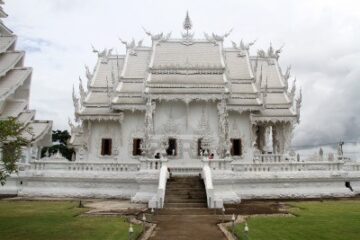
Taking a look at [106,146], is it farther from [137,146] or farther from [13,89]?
[13,89]

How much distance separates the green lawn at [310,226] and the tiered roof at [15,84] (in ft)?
35.7

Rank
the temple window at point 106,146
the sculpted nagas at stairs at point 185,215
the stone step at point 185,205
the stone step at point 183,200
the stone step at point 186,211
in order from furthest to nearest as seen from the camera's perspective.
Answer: the temple window at point 106,146, the stone step at point 183,200, the stone step at point 185,205, the stone step at point 186,211, the sculpted nagas at stairs at point 185,215

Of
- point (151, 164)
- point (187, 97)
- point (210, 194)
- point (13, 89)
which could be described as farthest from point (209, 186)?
point (187, 97)

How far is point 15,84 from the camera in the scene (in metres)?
18.0

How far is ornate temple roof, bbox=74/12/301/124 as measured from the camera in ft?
88.4

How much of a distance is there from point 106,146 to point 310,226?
19265 mm

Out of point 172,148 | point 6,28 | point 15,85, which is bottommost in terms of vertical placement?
point 172,148

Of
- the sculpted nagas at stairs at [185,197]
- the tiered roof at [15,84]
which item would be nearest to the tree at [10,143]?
the sculpted nagas at stairs at [185,197]

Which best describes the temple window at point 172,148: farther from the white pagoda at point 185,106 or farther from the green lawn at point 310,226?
Result: the green lawn at point 310,226

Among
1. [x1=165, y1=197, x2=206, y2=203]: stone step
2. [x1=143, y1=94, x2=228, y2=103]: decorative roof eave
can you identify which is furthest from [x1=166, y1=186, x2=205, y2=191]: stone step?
[x1=143, y1=94, x2=228, y2=103]: decorative roof eave

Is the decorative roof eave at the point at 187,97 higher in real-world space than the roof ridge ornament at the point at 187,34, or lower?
lower

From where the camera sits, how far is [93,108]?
28828mm

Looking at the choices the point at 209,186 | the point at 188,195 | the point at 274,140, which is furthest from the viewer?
the point at 274,140

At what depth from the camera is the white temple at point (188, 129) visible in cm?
2172
